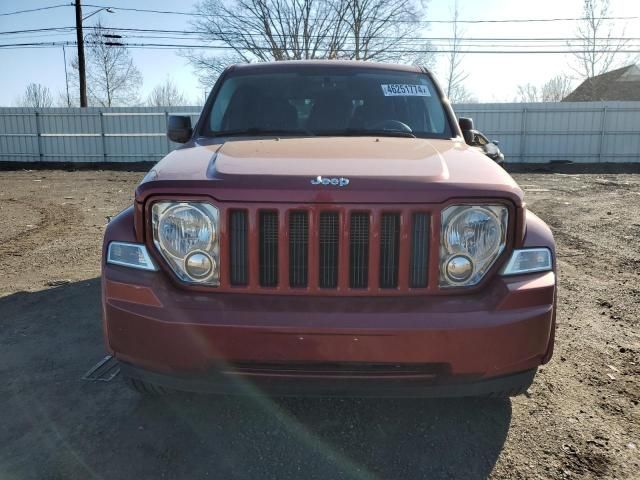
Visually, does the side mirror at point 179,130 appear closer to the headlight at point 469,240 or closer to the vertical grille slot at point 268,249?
the vertical grille slot at point 268,249

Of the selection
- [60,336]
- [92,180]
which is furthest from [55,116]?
[60,336]

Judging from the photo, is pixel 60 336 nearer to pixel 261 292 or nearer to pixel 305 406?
pixel 305 406

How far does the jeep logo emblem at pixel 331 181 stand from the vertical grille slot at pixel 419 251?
0.32 m

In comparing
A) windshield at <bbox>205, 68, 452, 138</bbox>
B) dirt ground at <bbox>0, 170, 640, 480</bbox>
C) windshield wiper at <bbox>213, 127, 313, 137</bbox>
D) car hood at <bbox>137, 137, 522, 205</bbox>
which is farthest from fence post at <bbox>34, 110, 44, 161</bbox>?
car hood at <bbox>137, 137, 522, 205</bbox>

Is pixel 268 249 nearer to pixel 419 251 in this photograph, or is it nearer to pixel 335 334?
pixel 335 334

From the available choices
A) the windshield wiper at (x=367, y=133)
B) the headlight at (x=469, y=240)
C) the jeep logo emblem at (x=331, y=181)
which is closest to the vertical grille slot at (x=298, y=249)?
the jeep logo emblem at (x=331, y=181)

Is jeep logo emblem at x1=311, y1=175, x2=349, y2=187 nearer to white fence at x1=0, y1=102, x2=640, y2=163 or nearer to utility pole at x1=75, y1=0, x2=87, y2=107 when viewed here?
white fence at x1=0, y1=102, x2=640, y2=163

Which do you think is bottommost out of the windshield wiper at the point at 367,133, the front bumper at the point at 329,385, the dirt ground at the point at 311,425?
the dirt ground at the point at 311,425

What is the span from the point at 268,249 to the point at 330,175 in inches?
16.1

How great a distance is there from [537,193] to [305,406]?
36.1 ft

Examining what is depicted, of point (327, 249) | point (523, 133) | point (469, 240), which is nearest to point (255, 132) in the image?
point (327, 249)

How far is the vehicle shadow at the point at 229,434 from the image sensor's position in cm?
237

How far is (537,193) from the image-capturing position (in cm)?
1241

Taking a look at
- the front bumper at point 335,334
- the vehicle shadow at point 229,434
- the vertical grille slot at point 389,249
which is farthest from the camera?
the vehicle shadow at point 229,434
